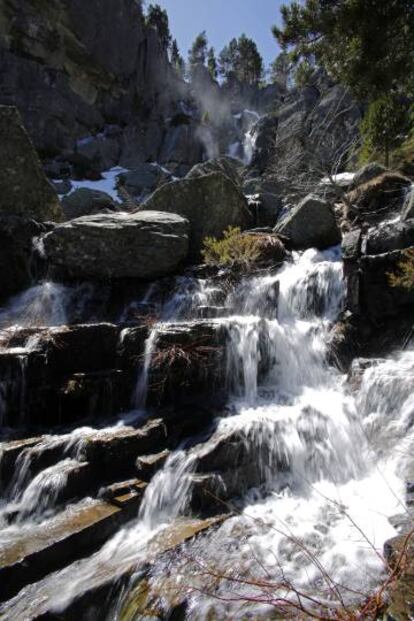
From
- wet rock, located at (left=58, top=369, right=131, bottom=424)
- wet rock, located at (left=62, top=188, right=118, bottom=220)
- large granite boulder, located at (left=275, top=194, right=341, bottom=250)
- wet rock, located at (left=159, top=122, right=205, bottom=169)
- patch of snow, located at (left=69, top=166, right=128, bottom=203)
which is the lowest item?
wet rock, located at (left=58, top=369, right=131, bottom=424)

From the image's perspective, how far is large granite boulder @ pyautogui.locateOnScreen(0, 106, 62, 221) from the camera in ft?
45.9

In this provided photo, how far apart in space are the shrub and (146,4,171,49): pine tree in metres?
58.1

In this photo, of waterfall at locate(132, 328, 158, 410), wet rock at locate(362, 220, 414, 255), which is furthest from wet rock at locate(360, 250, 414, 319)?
waterfall at locate(132, 328, 158, 410)

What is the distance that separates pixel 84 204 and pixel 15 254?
13927 millimetres

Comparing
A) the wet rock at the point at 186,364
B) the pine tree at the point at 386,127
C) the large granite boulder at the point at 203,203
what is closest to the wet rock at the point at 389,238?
the wet rock at the point at 186,364

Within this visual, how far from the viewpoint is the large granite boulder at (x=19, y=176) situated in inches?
551

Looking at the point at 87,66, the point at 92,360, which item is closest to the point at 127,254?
the point at 92,360

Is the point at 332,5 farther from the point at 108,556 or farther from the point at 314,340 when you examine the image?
the point at 108,556

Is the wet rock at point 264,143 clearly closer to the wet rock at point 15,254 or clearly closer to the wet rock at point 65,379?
the wet rock at point 15,254

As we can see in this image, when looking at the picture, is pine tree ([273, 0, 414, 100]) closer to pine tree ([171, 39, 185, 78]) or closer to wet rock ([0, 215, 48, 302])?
wet rock ([0, 215, 48, 302])

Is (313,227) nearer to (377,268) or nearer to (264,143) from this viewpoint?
(377,268)

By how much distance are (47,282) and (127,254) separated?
8.57ft

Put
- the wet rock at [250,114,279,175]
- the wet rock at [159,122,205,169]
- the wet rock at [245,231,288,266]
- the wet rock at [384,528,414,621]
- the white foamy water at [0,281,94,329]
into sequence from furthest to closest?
the wet rock at [159,122,205,169]
the wet rock at [250,114,279,175]
the wet rock at [245,231,288,266]
the white foamy water at [0,281,94,329]
the wet rock at [384,528,414,621]

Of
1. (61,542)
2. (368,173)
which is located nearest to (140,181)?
(368,173)
